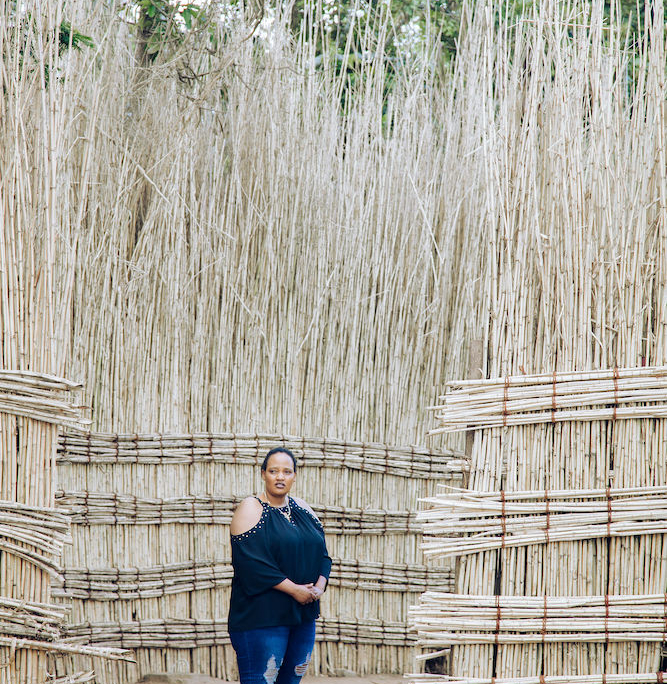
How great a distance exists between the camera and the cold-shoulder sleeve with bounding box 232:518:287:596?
293 cm

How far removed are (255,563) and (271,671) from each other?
1.19 ft

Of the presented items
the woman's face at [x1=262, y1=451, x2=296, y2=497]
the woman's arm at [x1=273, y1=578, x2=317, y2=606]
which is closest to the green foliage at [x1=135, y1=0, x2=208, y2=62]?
the woman's face at [x1=262, y1=451, x2=296, y2=497]

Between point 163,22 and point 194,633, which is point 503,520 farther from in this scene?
point 163,22

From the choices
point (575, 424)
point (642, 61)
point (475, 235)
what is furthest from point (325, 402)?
point (642, 61)

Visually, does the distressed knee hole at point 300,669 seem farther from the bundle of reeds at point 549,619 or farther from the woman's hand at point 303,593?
the bundle of reeds at point 549,619

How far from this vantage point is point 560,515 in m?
2.68

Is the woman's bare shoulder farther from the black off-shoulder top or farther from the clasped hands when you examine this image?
the clasped hands

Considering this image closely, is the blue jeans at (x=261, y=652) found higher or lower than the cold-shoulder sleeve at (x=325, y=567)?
lower

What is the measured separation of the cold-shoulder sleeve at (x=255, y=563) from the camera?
2.93 metres

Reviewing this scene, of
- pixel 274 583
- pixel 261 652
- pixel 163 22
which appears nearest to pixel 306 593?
pixel 274 583

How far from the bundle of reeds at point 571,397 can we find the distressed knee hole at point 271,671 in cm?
96

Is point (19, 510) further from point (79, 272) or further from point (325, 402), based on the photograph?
point (325, 402)

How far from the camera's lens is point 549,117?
9.55 feet

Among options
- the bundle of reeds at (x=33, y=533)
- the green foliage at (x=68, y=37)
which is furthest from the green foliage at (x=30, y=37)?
the bundle of reeds at (x=33, y=533)
